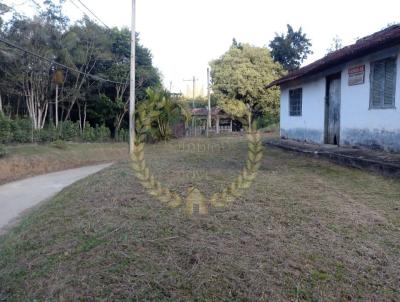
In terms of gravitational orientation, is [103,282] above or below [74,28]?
below

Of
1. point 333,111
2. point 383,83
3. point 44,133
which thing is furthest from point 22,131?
point 383,83

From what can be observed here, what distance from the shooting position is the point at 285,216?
4383 millimetres

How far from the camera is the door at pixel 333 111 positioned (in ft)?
34.6

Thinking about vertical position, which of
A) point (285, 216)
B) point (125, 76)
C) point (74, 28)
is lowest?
point (285, 216)

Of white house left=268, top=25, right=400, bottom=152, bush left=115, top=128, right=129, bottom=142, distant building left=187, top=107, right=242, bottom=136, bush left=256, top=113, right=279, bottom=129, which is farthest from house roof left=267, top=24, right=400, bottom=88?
distant building left=187, top=107, right=242, bottom=136

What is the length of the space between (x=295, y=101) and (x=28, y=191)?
32.8 ft

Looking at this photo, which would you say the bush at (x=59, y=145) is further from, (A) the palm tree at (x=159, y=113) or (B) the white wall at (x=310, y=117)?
(B) the white wall at (x=310, y=117)

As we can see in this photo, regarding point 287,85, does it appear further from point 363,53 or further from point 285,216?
point 285,216

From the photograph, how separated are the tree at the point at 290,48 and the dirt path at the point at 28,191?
22.9m

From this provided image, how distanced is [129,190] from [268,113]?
76.0 feet

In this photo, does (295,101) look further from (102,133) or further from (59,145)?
(102,133)

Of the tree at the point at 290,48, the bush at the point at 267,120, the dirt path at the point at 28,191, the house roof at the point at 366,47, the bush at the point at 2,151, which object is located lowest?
the dirt path at the point at 28,191

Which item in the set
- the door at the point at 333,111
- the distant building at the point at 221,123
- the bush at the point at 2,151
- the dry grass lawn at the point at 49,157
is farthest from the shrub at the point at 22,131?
the distant building at the point at 221,123

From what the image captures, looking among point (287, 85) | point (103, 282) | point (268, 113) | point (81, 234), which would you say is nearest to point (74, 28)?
point (287, 85)
